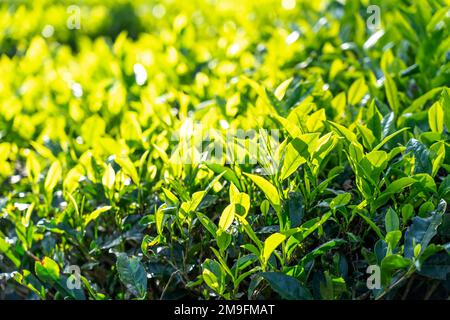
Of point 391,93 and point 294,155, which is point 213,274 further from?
point 391,93

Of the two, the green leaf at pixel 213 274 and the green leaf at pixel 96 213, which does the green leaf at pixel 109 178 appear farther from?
the green leaf at pixel 213 274

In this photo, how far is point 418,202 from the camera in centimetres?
244

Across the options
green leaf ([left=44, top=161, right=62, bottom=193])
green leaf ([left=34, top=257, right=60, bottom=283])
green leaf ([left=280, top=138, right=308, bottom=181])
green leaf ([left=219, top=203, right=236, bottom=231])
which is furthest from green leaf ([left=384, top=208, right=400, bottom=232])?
green leaf ([left=44, top=161, right=62, bottom=193])

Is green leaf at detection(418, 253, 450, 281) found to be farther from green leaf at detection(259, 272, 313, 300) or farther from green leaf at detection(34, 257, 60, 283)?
green leaf at detection(34, 257, 60, 283)

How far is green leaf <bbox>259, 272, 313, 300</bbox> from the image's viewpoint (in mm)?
2217

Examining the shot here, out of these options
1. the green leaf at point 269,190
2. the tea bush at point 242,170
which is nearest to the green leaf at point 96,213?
the tea bush at point 242,170

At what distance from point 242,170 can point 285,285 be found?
544mm

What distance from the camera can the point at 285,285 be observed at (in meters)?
2.23

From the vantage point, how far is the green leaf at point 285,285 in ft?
7.27

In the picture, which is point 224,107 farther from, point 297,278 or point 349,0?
point 349,0

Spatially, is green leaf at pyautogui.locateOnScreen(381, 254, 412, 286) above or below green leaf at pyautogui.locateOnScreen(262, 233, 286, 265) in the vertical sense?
below

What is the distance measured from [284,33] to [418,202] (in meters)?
1.98

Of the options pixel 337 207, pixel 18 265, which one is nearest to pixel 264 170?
pixel 337 207
